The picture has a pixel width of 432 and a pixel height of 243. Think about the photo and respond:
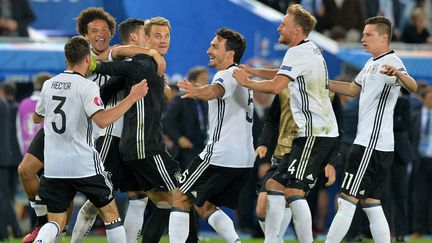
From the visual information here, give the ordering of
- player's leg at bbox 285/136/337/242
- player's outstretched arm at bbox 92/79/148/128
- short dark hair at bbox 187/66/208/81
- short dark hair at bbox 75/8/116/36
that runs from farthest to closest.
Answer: short dark hair at bbox 187/66/208/81 < short dark hair at bbox 75/8/116/36 < player's leg at bbox 285/136/337/242 < player's outstretched arm at bbox 92/79/148/128

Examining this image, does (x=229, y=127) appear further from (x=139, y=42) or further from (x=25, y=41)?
(x=25, y=41)

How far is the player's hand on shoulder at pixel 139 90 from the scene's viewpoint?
11164 millimetres

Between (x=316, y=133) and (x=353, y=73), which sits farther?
(x=353, y=73)

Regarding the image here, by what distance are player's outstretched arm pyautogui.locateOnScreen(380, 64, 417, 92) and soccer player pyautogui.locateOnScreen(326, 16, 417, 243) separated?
57mm

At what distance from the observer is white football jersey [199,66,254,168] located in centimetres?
1204

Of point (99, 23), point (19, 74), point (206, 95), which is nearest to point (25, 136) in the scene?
point (19, 74)

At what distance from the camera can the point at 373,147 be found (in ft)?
40.5

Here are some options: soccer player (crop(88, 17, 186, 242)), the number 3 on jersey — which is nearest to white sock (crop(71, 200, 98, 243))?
soccer player (crop(88, 17, 186, 242))

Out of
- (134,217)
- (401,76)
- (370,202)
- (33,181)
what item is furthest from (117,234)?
(401,76)

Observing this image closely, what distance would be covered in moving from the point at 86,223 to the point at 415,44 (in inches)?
390

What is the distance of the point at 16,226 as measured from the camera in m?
17.0

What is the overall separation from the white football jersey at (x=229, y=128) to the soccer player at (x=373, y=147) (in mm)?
1098

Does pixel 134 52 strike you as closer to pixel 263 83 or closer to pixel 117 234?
pixel 263 83

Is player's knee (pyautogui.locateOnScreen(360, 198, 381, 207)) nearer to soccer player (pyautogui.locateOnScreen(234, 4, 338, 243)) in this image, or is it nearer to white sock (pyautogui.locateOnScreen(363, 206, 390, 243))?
white sock (pyautogui.locateOnScreen(363, 206, 390, 243))
